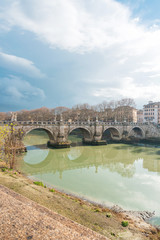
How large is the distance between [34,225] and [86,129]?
2921 cm

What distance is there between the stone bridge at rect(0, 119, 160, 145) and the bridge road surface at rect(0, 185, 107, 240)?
750 inches

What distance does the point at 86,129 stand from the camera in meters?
34.2

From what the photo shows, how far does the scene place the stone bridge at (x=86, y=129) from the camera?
2701 cm

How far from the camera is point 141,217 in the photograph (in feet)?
29.4

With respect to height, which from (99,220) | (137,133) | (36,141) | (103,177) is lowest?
(103,177)

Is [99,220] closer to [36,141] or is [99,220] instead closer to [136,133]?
[36,141]

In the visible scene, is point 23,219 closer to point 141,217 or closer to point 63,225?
point 63,225

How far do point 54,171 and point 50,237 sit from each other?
13753 millimetres

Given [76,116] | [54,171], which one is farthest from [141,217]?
[76,116]

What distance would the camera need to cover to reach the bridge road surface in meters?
4.67

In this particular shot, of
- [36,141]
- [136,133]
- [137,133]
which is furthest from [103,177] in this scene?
[137,133]

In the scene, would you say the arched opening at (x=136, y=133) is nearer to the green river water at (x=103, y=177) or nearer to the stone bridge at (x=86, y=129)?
the stone bridge at (x=86, y=129)

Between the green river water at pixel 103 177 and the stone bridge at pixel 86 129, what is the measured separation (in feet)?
12.9

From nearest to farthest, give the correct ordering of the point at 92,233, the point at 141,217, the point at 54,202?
the point at 92,233 → the point at 54,202 → the point at 141,217
